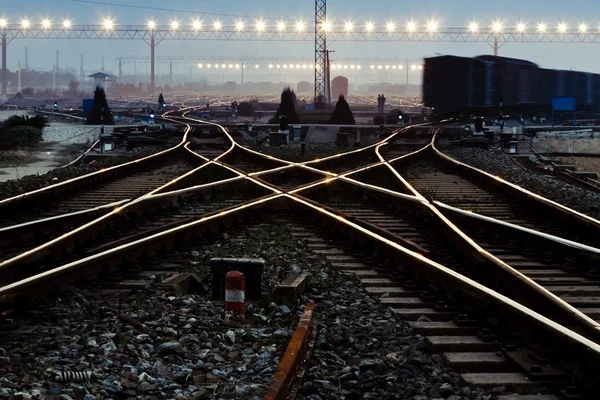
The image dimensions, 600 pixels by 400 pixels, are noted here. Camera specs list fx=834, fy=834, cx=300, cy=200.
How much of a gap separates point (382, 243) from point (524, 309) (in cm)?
260

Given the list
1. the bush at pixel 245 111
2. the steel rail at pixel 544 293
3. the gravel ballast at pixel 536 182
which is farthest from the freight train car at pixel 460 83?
the steel rail at pixel 544 293

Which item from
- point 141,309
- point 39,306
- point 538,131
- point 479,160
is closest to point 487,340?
point 141,309

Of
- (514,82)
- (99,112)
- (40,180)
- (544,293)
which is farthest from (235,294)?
(514,82)

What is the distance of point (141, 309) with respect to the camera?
5.57 meters

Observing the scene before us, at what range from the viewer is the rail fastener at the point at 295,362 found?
3836 mm

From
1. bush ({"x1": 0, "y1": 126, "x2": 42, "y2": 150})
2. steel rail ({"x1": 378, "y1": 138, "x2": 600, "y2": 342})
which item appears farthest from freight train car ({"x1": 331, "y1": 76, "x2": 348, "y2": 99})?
steel rail ({"x1": 378, "y1": 138, "x2": 600, "y2": 342})

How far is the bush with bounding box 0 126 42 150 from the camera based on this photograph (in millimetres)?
24844

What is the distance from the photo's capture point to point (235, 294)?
18.4ft

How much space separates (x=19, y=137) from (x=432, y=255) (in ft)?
68.9

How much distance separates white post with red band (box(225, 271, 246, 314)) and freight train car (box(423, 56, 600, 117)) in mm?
32300

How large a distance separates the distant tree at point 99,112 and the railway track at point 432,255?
77.6 ft

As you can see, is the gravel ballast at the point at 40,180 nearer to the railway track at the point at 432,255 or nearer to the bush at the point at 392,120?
the railway track at the point at 432,255

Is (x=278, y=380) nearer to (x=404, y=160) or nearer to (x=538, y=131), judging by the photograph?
(x=404, y=160)

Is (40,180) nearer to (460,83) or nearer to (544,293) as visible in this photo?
(544,293)
